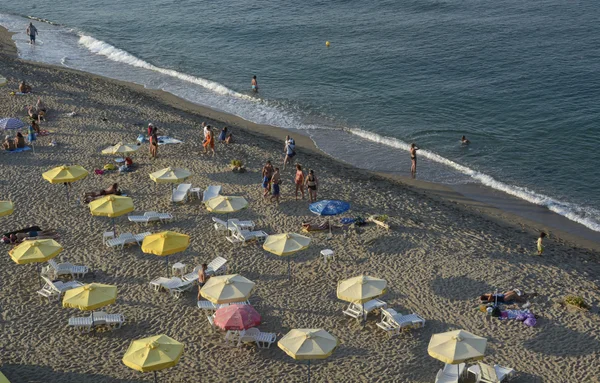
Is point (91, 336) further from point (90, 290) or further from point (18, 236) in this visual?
point (18, 236)

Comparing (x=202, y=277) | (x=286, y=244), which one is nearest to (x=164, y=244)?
(x=202, y=277)

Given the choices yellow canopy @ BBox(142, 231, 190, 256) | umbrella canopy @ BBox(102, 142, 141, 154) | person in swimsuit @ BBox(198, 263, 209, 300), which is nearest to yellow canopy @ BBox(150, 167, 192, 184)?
umbrella canopy @ BBox(102, 142, 141, 154)

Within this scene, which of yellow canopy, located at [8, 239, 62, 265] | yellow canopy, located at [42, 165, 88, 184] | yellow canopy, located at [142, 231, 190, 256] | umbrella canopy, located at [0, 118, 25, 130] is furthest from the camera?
umbrella canopy, located at [0, 118, 25, 130]

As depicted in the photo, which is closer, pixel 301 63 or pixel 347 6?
pixel 301 63

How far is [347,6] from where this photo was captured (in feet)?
197

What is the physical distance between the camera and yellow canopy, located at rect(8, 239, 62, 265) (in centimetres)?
1731

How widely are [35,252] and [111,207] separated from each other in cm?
299

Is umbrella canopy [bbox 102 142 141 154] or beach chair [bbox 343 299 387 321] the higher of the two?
umbrella canopy [bbox 102 142 141 154]

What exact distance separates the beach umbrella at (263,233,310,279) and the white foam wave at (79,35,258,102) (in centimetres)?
2141

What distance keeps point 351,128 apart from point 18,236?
18173mm

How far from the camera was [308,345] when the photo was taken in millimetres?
14227

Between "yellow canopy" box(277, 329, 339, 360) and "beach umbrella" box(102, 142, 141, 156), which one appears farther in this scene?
"beach umbrella" box(102, 142, 141, 156)

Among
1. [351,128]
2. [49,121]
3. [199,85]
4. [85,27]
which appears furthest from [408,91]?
[85,27]

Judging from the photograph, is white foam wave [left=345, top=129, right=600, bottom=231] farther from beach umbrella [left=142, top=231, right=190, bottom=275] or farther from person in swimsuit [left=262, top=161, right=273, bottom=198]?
beach umbrella [left=142, top=231, right=190, bottom=275]
